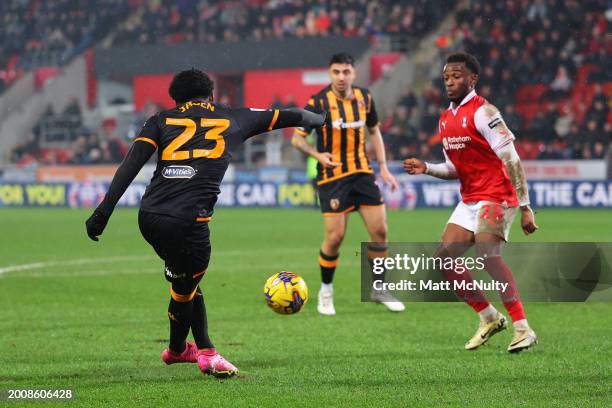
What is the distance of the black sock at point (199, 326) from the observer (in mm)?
6477

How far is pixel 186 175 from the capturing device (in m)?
6.21

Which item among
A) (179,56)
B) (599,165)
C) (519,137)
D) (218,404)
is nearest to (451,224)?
(218,404)

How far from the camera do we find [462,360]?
6.96 metres

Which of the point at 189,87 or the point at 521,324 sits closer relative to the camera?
the point at 189,87

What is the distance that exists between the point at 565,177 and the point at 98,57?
56.2 ft

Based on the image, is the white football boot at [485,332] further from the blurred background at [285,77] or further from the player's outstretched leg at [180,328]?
the blurred background at [285,77]

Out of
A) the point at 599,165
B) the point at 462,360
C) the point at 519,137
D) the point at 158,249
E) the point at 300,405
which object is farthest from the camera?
the point at 519,137

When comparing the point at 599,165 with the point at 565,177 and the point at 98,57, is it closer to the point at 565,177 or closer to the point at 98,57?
the point at 565,177

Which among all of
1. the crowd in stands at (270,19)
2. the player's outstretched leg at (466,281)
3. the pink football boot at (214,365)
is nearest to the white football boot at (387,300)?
the player's outstretched leg at (466,281)

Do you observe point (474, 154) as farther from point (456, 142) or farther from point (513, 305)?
point (513, 305)

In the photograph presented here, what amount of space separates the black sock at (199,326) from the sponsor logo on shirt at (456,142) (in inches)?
85.1

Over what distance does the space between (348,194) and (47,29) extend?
28.7 meters

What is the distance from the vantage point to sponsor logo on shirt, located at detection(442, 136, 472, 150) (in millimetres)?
7410

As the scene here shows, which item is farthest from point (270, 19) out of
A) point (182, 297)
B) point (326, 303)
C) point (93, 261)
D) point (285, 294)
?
point (182, 297)
